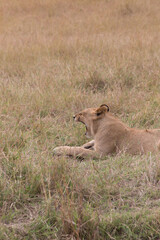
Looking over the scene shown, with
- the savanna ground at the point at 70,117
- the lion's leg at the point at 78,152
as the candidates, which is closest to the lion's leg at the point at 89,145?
the savanna ground at the point at 70,117

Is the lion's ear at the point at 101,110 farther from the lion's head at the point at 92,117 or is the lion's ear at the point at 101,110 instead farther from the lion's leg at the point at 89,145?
the lion's leg at the point at 89,145

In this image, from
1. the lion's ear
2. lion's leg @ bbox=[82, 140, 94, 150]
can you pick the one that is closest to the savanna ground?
lion's leg @ bbox=[82, 140, 94, 150]

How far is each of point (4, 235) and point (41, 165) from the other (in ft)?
2.65

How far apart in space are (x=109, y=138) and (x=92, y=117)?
342 millimetres

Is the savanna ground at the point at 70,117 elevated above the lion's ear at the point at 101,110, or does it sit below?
below

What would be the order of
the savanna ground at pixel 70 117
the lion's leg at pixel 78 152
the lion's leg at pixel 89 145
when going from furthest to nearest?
the lion's leg at pixel 89 145
the lion's leg at pixel 78 152
the savanna ground at pixel 70 117

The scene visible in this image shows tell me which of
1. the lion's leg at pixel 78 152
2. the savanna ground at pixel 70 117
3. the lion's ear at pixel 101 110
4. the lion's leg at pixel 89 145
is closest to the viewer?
the savanna ground at pixel 70 117

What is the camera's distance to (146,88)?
6184 mm

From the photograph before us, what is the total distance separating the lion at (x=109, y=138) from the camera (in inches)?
162

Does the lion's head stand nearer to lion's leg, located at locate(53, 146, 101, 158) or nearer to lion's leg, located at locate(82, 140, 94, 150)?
lion's leg, located at locate(82, 140, 94, 150)

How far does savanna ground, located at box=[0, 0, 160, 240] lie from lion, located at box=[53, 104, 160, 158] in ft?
0.63

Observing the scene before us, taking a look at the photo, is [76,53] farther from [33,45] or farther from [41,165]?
[41,165]

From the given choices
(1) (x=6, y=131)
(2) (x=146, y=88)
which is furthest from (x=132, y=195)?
(2) (x=146, y=88)

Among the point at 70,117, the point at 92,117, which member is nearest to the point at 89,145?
the point at 92,117
